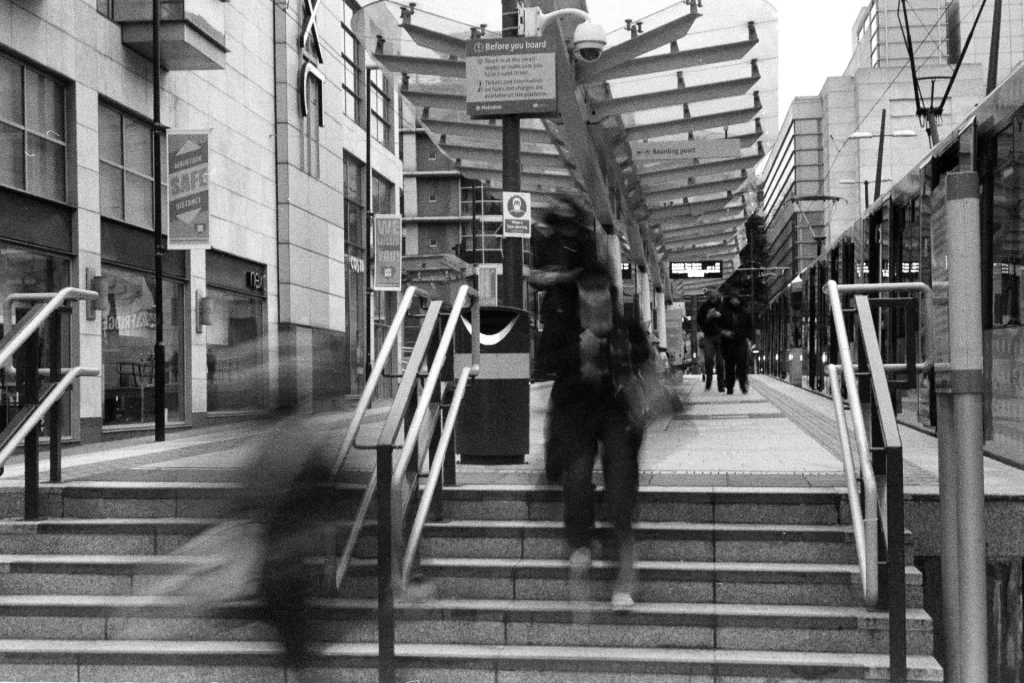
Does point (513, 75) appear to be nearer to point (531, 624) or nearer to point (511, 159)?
point (511, 159)

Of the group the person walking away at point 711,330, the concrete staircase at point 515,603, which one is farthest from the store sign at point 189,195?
the concrete staircase at point 515,603

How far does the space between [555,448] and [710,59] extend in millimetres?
7624

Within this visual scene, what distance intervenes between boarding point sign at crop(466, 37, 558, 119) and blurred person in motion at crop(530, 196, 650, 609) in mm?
4541

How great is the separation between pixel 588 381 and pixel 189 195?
37.7 ft

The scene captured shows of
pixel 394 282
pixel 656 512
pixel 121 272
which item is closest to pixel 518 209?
pixel 656 512

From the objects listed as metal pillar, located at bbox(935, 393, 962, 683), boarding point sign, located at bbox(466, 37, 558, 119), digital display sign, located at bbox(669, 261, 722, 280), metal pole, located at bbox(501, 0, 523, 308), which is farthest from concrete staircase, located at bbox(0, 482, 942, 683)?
digital display sign, located at bbox(669, 261, 722, 280)

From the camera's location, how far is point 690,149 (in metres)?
15.6

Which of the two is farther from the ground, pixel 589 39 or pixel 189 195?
pixel 589 39

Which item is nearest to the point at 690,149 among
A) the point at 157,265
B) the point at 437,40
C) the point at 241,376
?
the point at 437,40

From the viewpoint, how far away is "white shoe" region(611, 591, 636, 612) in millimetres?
5902

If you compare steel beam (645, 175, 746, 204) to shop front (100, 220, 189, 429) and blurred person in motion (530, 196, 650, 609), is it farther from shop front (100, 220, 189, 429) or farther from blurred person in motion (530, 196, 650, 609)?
blurred person in motion (530, 196, 650, 609)

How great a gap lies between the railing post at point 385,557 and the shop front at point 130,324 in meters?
11.9

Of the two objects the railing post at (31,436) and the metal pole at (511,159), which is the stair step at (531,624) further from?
the metal pole at (511,159)

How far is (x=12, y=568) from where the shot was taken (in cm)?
657
